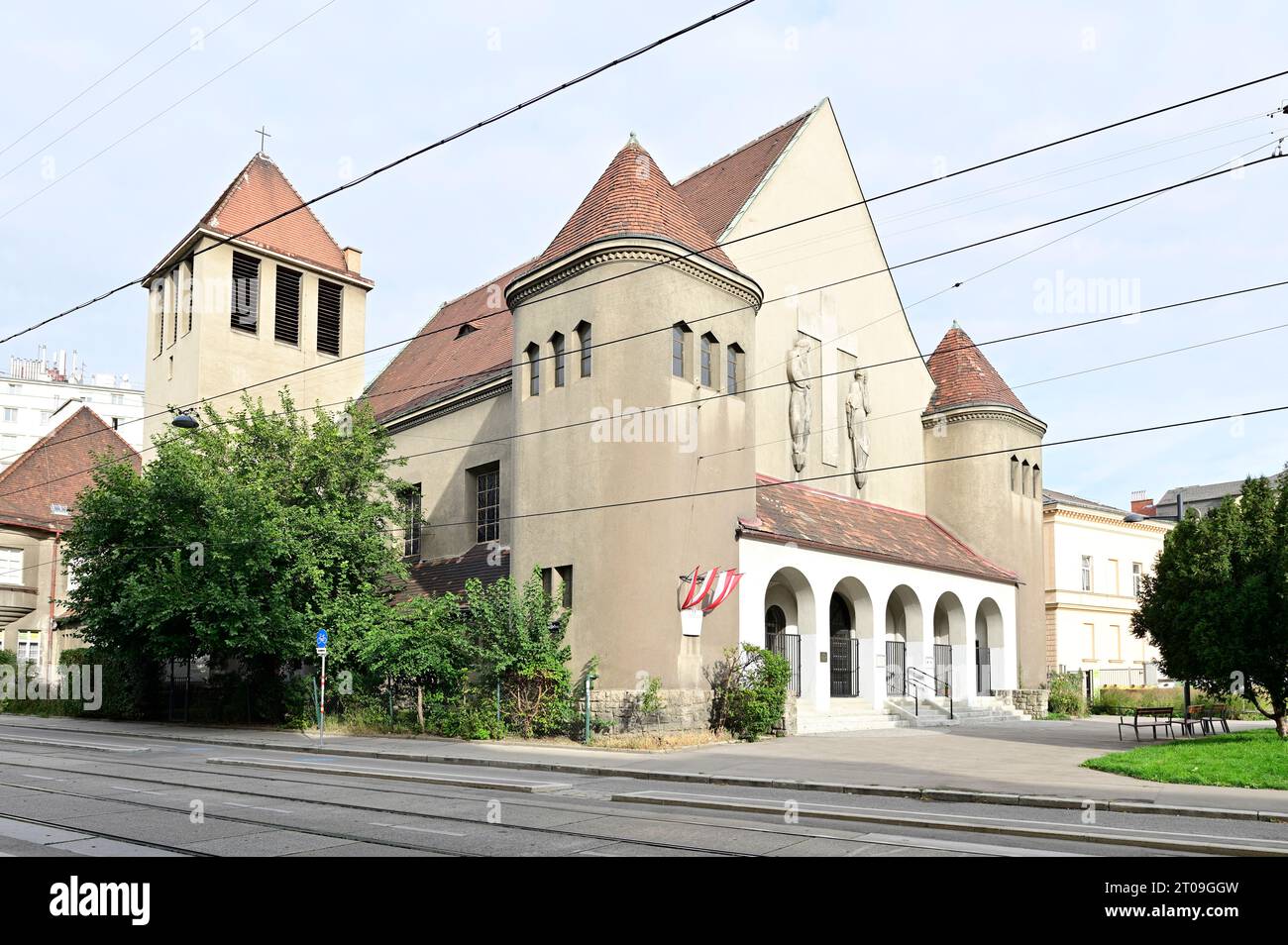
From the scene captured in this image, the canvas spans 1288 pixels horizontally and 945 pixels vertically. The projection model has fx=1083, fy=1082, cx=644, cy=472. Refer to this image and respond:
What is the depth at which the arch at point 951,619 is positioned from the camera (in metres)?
34.2

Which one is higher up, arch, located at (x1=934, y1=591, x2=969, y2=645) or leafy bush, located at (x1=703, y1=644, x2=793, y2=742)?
arch, located at (x1=934, y1=591, x2=969, y2=645)

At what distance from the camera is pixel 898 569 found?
3111cm

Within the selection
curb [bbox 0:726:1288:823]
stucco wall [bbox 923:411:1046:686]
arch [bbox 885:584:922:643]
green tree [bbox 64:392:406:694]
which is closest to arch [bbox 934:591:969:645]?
arch [bbox 885:584:922:643]

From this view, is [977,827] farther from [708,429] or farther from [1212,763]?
[708,429]

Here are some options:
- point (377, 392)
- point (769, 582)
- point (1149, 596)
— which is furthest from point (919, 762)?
point (377, 392)

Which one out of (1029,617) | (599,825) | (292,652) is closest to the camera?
(599,825)

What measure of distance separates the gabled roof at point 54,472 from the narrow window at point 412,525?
1950 cm

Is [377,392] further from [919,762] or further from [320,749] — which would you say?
[919,762]

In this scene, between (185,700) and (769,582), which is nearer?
(769,582)

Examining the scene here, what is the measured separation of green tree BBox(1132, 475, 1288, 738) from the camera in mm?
19641

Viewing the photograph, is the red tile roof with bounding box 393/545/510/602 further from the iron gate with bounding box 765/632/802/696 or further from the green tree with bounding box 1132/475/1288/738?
the green tree with bounding box 1132/475/1288/738

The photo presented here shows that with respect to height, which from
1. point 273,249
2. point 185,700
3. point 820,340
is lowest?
point 185,700

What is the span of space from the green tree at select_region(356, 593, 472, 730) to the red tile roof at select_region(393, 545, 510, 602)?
101 inches

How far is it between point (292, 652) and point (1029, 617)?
2464cm
